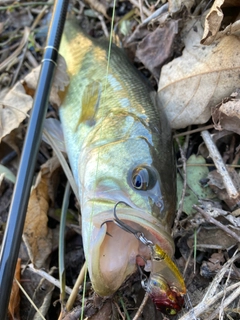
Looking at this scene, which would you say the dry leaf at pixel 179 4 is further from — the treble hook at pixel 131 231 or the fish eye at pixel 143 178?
the treble hook at pixel 131 231

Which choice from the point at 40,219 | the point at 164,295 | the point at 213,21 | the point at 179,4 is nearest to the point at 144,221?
the point at 164,295

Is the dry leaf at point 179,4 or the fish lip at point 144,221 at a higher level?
the dry leaf at point 179,4

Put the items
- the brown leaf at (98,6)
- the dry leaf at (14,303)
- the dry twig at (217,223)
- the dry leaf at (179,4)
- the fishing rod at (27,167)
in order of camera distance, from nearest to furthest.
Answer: the fishing rod at (27,167)
the dry twig at (217,223)
the dry leaf at (14,303)
the dry leaf at (179,4)
the brown leaf at (98,6)

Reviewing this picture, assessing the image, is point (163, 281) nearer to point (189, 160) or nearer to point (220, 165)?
point (220, 165)

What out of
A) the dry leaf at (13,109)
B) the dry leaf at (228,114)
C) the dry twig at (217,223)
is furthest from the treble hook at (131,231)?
the dry leaf at (13,109)

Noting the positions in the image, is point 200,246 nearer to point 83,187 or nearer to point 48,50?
point 83,187

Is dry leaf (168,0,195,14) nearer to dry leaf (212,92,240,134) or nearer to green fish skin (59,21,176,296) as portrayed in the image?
green fish skin (59,21,176,296)
